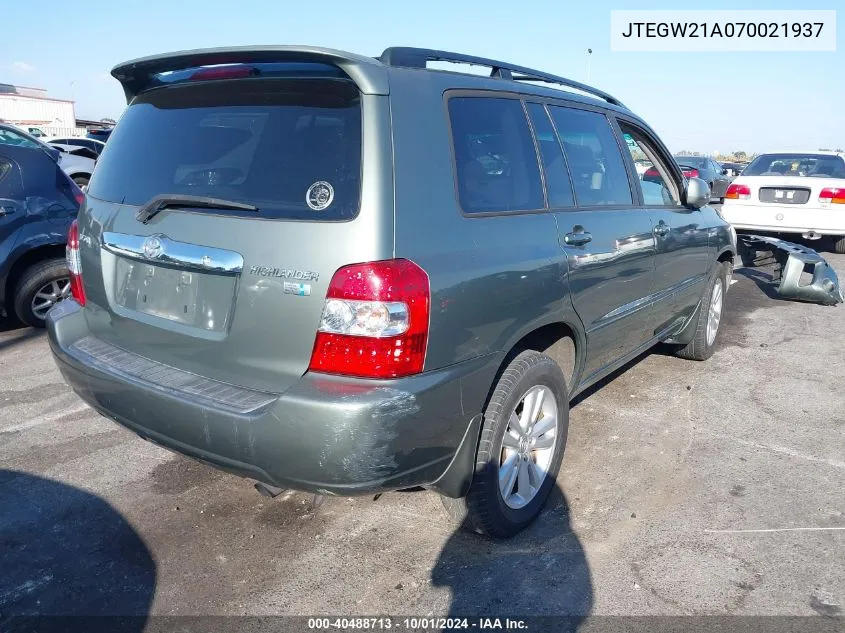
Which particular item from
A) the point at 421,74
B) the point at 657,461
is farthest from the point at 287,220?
the point at 657,461

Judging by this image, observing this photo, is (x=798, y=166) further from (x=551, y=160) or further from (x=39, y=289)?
(x=39, y=289)

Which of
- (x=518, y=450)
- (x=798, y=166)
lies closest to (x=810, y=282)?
(x=798, y=166)

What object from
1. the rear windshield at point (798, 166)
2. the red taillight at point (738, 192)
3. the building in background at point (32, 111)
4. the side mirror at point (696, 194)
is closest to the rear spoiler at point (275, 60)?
the side mirror at point (696, 194)

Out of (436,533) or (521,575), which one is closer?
(521,575)

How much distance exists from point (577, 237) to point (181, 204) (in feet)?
5.55

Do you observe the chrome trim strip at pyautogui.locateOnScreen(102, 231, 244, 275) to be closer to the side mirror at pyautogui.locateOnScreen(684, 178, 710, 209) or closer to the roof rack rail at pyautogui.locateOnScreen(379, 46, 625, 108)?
the roof rack rail at pyautogui.locateOnScreen(379, 46, 625, 108)

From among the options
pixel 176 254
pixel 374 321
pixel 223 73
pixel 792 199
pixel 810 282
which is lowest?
pixel 810 282

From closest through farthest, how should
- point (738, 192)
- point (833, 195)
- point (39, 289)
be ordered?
point (39, 289) < point (833, 195) < point (738, 192)

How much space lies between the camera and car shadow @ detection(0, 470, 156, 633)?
2.44 meters

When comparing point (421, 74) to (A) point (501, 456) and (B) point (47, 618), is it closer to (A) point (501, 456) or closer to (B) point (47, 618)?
(A) point (501, 456)

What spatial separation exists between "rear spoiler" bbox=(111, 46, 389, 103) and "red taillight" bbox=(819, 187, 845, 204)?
977 cm

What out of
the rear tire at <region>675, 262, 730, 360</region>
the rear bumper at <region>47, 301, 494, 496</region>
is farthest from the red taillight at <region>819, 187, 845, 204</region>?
the rear bumper at <region>47, 301, 494, 496</region>

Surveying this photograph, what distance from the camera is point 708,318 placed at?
5258mm

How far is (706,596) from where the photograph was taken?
2604 millimetres
